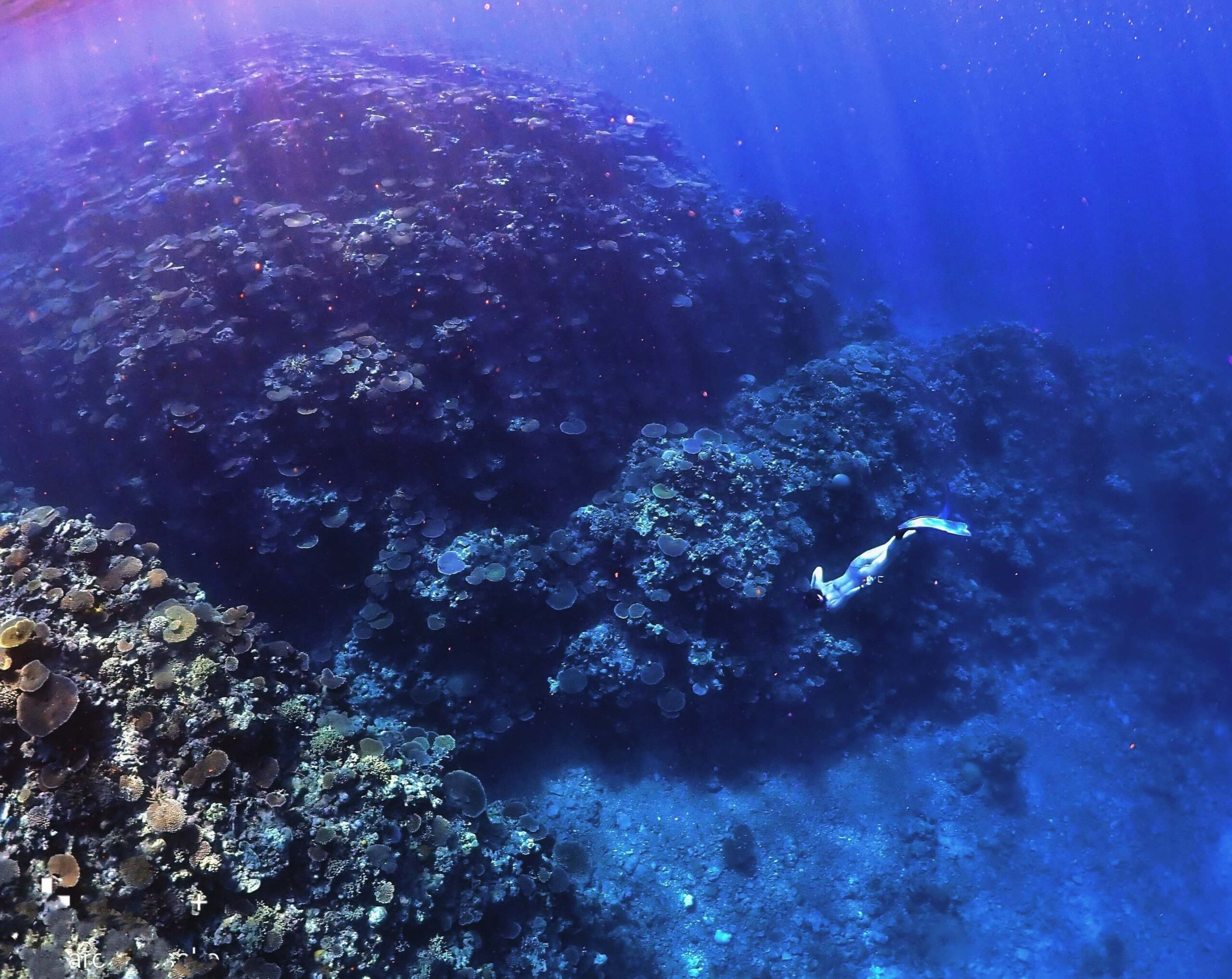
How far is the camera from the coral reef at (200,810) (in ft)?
10.9

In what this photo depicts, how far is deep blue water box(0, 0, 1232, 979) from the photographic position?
448cm

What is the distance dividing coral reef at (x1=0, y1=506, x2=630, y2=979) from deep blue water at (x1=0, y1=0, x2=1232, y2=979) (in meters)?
0.03

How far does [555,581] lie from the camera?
8492 millimetres

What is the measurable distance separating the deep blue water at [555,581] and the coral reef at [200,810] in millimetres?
31

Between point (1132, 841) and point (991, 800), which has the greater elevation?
point (991, 800)

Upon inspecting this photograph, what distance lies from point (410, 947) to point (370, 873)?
0.75 m

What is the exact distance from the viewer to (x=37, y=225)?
13.2 m

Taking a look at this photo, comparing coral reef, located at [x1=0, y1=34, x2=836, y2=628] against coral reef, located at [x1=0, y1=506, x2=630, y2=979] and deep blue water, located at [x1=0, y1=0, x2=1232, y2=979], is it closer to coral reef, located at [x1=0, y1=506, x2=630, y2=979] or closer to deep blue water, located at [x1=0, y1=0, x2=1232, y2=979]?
deep blue water, located at [x1=0, y1=0, x2=1232, y2=979]

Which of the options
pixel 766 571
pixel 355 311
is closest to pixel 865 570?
pixel 766 571

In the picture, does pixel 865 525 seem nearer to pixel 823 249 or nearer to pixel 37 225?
pixel 823 249

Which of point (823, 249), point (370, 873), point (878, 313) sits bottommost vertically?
point (878, 313)

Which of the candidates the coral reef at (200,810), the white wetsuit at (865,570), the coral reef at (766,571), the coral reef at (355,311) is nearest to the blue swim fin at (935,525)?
the white wetsuit at (865,570)

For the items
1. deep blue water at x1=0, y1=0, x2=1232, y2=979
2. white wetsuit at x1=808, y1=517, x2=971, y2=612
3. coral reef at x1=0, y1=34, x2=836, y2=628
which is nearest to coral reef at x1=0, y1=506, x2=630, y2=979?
deep blue water at x1=0, y1=0, x2=1232, y2=979

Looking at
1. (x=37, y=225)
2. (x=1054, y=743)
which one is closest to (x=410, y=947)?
(x=1054, y=743)
